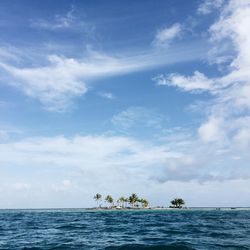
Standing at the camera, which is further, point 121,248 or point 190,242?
point 190,242

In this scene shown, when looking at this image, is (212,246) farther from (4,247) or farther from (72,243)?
(4,247)

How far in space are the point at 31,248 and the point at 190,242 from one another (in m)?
13.5

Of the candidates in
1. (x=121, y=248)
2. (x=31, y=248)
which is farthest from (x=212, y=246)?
(x=31, y=248)

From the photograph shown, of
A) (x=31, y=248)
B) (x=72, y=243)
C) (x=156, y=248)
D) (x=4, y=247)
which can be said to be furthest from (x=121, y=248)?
(x=4, y=247)

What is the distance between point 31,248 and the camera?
27.5 meters

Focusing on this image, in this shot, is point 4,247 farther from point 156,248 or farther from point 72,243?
point 156,248

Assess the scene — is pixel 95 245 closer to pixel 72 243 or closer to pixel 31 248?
pixel 72 243

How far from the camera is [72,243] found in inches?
1193

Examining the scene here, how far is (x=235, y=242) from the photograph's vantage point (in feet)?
99.8

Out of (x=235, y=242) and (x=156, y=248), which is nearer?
(x=156, y=248)

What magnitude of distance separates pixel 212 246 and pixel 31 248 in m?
14.6

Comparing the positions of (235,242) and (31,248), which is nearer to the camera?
(31,248)

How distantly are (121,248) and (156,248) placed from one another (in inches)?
109

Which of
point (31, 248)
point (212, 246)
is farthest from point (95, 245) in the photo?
point (212, 246)
